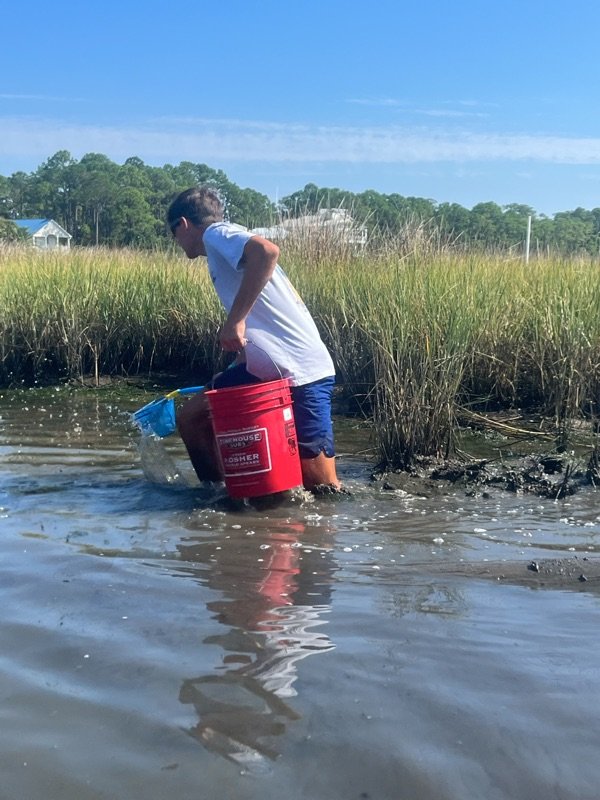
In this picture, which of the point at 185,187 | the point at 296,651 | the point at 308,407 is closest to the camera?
the point at 296,651

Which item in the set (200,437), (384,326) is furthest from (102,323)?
(200,437)

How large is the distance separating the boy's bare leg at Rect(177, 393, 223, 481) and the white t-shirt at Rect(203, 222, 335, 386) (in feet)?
1.42

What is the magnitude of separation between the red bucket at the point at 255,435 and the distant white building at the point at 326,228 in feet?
18.9

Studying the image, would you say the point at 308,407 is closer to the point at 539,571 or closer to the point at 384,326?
the point at 384,326

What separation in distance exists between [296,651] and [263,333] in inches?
91.7

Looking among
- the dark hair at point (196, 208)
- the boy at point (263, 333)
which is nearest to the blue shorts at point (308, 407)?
the boy at point (263, 333)

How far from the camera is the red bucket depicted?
4.86 meters

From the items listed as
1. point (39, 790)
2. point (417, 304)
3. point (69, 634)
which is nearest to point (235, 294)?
point (417, 304)

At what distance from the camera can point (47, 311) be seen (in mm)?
10148

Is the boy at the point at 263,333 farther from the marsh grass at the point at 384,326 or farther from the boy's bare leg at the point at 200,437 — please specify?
the marsh grass at the point at 384,326

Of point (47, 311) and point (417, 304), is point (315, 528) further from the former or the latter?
point (47, 311)

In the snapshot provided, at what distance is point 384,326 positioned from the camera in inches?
249

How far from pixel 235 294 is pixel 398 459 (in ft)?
5.11

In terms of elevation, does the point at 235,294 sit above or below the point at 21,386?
above
